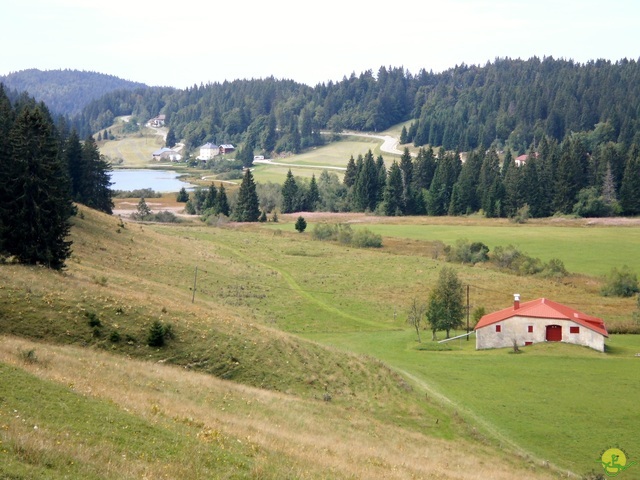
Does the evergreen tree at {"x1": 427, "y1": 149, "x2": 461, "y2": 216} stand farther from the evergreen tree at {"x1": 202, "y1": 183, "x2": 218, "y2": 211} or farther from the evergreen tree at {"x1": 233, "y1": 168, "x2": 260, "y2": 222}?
the evergreen tree at {"x1": 202, "y1": 183, "x2": 218, "y2": 211}

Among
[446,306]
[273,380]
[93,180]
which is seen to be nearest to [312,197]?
[93,180]

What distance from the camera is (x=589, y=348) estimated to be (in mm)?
46969

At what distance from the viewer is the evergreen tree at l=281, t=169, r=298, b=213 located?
130m

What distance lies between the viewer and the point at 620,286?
66.4m

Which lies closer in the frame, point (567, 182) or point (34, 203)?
point (34, 203)

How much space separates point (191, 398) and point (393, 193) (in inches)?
4140

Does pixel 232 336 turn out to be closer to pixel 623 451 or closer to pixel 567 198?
pixel 623 451

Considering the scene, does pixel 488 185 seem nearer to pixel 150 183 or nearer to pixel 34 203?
pixel 150 183

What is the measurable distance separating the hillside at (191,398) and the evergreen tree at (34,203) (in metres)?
1.62

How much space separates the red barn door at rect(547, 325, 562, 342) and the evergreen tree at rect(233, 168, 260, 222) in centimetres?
7055

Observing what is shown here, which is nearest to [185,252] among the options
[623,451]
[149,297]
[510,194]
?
[149,297]

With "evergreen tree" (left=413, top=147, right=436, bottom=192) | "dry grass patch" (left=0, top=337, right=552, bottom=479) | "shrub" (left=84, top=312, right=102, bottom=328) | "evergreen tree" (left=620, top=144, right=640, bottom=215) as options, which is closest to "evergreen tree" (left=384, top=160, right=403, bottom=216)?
"evergreen tree" (left=413, top=147, right=436, bottom=192)

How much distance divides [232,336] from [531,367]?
18.5 meters

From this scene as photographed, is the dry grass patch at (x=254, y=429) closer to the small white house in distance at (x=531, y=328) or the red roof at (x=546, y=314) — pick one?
the small white house in distance at (x=531, y=328)
